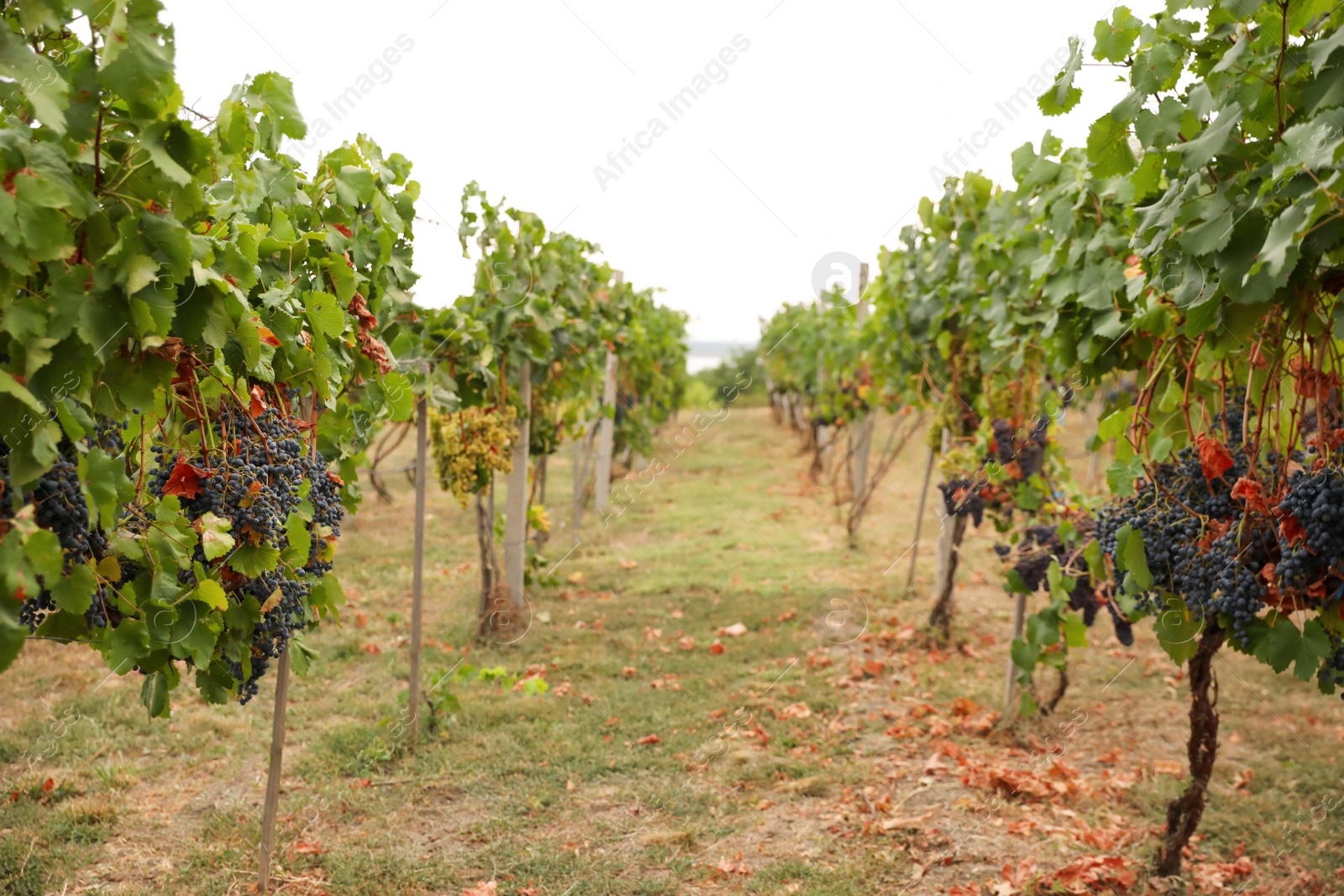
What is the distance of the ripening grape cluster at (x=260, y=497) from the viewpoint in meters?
1.98

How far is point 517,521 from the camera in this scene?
5.89 m

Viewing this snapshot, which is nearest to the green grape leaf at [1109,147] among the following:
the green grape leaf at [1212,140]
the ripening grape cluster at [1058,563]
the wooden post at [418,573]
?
the green grape leaf at [1212,140]

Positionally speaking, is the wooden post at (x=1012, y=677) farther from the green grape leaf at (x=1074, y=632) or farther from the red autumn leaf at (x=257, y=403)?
the red autumn leaf at (x=257, y=403)

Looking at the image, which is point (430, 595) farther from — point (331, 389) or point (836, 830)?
point (331, 389)

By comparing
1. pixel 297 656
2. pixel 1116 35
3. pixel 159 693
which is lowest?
pixel 297 656

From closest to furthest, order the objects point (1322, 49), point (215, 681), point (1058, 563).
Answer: point (1322, 49), point (215, 681), point (1058, 563)

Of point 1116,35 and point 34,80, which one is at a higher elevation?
point 1116,35

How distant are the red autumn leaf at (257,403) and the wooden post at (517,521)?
11.4 ft

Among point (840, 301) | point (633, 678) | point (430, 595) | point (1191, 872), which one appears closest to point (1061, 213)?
point (1191, 872)

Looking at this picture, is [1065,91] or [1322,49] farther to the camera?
[1065,91]

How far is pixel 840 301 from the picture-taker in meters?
11.3

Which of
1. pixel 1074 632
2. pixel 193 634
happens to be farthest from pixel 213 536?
pixel 1074 632

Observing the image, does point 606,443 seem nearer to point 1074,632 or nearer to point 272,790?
point 1074,632

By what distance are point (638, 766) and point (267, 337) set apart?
8.88 ft
